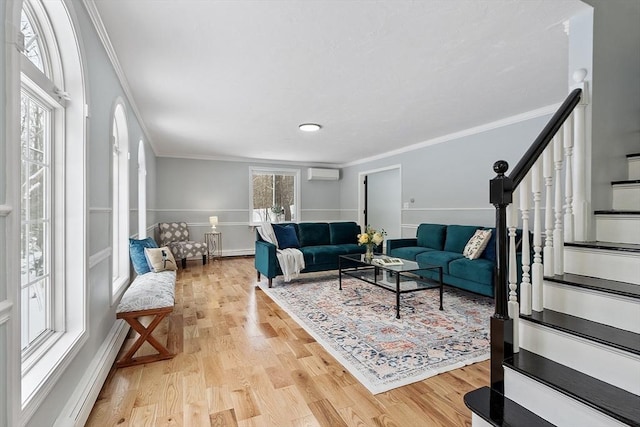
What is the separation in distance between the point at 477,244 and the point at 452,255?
386 millimetres

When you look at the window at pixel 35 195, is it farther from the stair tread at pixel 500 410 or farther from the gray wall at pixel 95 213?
the stair tread at pixel 500 410

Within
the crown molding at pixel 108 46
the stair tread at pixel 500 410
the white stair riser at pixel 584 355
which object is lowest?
the stair tread at pixel 500 410

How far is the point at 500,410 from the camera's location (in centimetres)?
138

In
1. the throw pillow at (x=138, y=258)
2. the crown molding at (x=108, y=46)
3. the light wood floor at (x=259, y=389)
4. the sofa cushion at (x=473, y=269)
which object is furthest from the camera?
the sofa cushion at (x=473, y=269)

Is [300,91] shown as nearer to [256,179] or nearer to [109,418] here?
[109,418]

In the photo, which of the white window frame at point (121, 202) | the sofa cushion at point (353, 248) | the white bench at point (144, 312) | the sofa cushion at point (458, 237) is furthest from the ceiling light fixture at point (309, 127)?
the white bench at point (144, 312)

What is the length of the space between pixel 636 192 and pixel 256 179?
22.3 feet

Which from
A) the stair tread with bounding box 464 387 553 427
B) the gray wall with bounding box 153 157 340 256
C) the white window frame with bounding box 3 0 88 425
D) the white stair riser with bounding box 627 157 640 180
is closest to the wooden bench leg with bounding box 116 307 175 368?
the white window frame with bounding box 3 0 88 425

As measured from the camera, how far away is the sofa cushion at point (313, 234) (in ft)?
17.3

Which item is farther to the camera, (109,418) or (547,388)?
(109,418)

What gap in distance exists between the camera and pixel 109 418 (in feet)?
5.44

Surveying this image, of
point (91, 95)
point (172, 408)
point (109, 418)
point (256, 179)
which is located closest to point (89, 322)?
point (109, 418)

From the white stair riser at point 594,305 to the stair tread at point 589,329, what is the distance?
0.09 feet

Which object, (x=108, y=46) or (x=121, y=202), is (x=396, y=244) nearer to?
(x=121, y=202)
